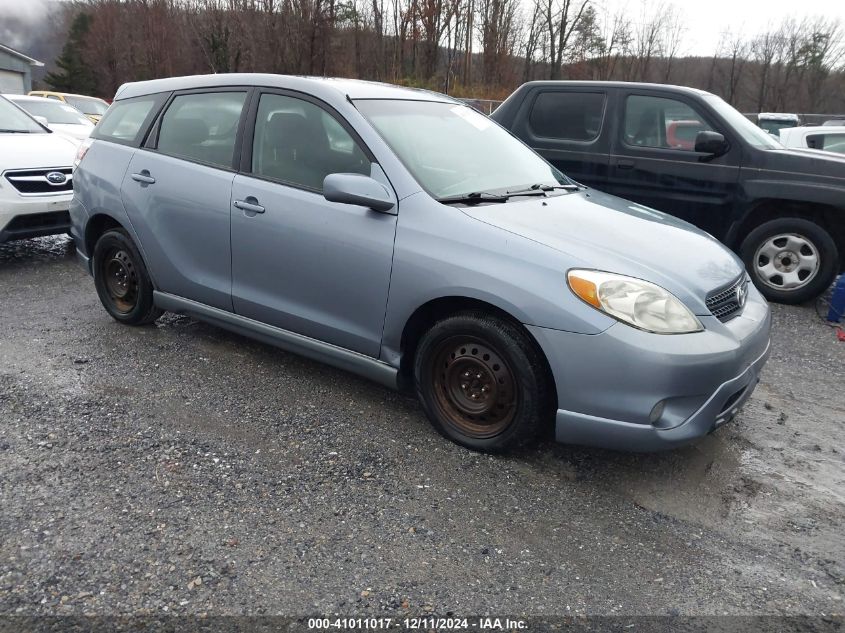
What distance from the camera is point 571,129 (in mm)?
6797

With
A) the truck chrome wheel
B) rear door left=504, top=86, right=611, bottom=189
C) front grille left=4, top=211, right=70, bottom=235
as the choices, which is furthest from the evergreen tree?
the truck chrome wheel

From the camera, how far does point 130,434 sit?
3.34m

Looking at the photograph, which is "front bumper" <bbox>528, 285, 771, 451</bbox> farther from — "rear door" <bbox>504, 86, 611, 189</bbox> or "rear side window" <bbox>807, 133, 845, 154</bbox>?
"rear side window" <bbox>807, 133, 845, 154</bbox>

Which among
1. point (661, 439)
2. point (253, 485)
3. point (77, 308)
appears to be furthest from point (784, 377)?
point (77, 308)

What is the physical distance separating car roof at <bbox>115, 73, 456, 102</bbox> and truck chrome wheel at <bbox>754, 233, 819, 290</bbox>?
3.50 metres

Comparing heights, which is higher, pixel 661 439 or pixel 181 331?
pixel 661 439

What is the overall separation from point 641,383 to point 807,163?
435 cm

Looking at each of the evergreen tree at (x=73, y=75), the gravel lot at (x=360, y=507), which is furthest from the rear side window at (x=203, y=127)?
the evergreen tree at (x=73, y=75)

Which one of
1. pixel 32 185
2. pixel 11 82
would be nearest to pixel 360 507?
pixel 32 185

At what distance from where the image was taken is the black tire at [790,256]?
5852 mm

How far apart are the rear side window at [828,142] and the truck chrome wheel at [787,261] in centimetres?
382

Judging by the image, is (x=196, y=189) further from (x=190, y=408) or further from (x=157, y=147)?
(x=190, y=408)

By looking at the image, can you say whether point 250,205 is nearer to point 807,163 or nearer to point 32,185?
point 32,185

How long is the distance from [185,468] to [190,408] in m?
0.68
